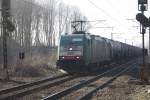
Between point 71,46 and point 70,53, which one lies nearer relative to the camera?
point 70,53

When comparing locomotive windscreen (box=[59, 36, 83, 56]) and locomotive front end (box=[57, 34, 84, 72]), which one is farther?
locomotive windscreen (box=[59, 36, 83, 56])

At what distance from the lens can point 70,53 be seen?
29.8 metres

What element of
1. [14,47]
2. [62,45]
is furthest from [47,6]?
[62,45]

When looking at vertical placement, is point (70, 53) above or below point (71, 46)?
below

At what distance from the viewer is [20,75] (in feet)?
91.5

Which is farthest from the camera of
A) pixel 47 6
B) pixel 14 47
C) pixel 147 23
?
pixel 47 6

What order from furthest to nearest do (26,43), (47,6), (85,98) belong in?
(47,6), (26,43), (85,98)

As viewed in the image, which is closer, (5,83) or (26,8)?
(5,83)

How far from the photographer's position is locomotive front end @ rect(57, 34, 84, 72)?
29.4m

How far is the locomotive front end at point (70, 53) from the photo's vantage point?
29438mm

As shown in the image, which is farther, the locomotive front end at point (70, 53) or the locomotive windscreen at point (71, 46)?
the locomotive windscreen at point (71, 46)

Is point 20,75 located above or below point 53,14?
below

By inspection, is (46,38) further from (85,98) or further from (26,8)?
(85,98)

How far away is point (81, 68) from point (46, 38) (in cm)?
5218
